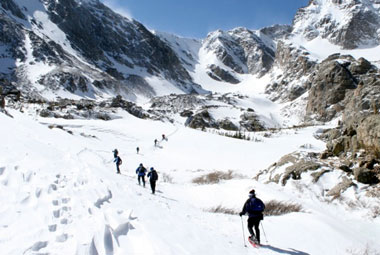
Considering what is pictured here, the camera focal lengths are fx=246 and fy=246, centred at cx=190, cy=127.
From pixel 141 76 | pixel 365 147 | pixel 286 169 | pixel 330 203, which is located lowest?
pixel 330 203

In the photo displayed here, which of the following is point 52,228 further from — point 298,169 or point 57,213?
point 298,169

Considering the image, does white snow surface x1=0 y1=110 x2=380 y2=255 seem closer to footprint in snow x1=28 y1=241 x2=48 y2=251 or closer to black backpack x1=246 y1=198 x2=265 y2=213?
footprint in snow x1=28 y1=241 x2=48 y2=251

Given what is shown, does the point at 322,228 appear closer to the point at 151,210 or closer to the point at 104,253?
the point at 151,210

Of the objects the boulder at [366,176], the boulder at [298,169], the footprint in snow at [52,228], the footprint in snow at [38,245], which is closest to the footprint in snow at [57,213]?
the footprint in snow at [52,228]

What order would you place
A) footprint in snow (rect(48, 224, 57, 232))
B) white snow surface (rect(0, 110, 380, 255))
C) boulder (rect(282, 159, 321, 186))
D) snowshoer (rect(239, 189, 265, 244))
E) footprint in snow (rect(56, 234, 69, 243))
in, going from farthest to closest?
boulder (rect(282, 159, 321, 186)) → snowshoer (rect(239, 189, 265, 244)) → footprint in snow (rect(48, 224, 57, 232)) → white snow surface (rect(0, 110, 380, 255)) → footprint in snow (rect(56, 234, 69, 243))

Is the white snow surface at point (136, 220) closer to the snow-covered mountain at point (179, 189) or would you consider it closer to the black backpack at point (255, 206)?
the snow-covered mountain at point (179, 189)

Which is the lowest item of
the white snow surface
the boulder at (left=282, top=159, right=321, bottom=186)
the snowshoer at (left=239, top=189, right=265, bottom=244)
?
the white snow surface

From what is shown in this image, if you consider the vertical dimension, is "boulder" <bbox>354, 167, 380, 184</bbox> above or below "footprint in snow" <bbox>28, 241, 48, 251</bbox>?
above

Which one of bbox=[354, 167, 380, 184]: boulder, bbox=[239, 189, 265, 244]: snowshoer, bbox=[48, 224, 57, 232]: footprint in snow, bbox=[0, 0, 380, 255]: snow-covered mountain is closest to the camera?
bbox=[48, 224, 57, 232]: footprint in snow

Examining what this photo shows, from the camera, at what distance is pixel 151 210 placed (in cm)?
872

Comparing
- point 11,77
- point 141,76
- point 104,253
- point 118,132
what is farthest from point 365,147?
point 141,76

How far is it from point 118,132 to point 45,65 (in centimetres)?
9665

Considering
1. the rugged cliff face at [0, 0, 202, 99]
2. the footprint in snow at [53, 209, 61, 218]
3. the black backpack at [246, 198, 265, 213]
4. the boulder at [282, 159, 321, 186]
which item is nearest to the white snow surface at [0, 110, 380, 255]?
the footprint in snow at [53, 209, 61, 218]

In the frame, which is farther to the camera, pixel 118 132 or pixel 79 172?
pixel 118 132
